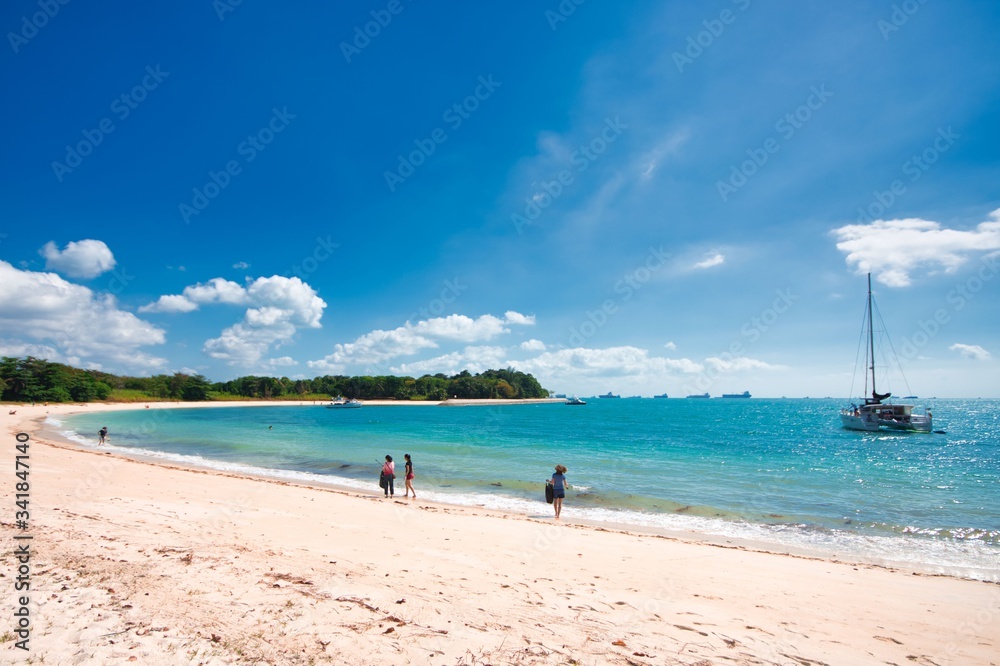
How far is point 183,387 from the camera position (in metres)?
140

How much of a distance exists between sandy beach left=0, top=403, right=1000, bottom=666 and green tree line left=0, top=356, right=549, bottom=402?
11078cm

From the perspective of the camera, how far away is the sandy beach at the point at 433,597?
5320mm

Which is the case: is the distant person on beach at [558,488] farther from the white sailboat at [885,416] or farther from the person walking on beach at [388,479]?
the white sailboat at [885,416]

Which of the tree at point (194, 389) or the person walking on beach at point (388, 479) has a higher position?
the person walking on beach at point (388, 479)

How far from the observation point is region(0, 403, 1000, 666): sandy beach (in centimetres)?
532

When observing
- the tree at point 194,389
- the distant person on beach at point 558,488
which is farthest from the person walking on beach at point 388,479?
the tree at point 194,389

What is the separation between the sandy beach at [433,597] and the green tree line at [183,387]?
110779 millimetres

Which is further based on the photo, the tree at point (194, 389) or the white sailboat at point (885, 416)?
the tree at point (194, 389)

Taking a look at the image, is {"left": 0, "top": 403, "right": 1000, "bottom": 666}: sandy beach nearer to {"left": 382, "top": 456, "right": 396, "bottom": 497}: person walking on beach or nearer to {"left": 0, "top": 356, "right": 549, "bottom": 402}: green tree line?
{"left": 382, "top": 456, "right": 396, "bottom": 497}: person walking on beach

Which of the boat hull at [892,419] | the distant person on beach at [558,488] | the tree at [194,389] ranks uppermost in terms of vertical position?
the distant person on beach at [558,488]

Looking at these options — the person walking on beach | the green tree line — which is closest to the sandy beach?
the person walking on beach

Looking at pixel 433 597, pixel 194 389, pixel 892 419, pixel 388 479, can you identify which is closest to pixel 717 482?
pixel 388 479

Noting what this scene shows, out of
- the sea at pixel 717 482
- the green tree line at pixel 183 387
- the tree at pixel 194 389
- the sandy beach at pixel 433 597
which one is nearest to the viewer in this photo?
the sandy beach at pixel 433 597

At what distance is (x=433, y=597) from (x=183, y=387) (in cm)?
16596
